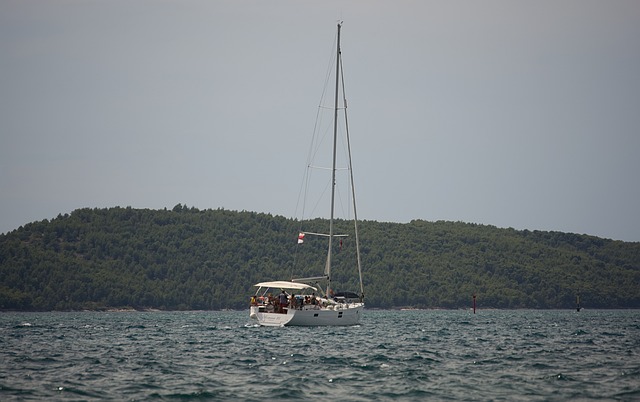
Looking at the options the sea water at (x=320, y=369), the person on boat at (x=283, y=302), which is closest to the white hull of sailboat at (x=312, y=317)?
the person on boat at (x=283, y=302)

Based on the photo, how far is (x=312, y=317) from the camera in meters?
76.9

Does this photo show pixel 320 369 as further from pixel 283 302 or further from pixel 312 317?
pixel 283 302

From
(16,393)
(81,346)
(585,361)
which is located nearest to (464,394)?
(585,361)

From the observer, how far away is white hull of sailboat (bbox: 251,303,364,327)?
7669cm

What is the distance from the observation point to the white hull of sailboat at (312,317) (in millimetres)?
76688

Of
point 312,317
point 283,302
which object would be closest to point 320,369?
point 312,317

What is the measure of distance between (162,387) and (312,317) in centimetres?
4057

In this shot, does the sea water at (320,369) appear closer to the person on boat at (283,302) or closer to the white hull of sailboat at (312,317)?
the white hull of sailboat at (312,317)

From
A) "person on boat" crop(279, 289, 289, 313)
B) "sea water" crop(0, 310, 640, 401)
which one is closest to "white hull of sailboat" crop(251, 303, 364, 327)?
"person on boat" crop(279, 289, 289, 313)

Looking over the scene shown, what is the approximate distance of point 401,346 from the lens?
58.2m

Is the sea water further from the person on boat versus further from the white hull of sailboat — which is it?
the person on boat

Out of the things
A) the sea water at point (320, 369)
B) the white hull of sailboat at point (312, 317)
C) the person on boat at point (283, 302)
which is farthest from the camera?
the person on boat at point (283, 302)

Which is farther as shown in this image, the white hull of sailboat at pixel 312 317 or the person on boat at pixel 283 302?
the person on boat at pixel 283 302

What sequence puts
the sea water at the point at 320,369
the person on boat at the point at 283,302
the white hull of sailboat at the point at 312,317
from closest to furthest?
the sea water at the point at 320,369, the white hull of sailboat at the point at 312,317, the person on boat at the point at 283,302
